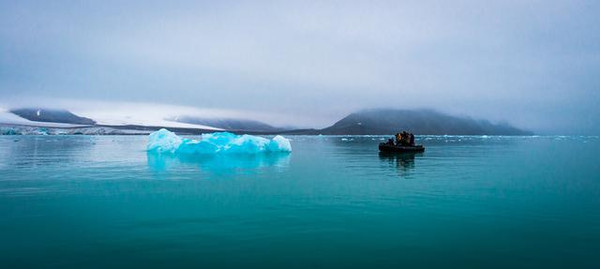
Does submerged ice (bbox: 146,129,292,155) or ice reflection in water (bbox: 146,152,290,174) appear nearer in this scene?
ice reflection in water (bbox: 146,152,290,174)

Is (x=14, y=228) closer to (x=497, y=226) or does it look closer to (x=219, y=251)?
(x=219, y=251)

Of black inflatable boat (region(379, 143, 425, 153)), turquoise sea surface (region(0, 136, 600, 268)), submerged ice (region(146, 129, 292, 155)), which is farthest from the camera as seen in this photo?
black inflatable boat (region(379, 143, 425, 153))

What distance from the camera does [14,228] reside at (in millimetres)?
12469

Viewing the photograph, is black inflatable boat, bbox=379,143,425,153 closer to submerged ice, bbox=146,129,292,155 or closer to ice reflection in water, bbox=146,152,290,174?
submerged ice, bbox=146,129,292,155

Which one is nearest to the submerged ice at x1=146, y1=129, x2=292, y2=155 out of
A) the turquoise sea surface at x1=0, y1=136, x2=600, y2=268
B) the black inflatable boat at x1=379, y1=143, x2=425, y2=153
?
the black inflatable boat at x1=379, y1=143, x2=425, y2=153

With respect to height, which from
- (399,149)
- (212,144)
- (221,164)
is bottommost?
(221,164)

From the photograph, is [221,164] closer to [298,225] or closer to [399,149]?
[298,225]

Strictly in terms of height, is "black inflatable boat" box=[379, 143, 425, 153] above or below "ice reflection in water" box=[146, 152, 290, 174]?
above

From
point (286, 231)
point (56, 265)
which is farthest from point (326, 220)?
point (56, 265)

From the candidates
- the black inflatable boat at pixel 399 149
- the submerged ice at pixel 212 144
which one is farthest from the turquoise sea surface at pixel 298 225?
the black inflatable boat at pixel 399 149

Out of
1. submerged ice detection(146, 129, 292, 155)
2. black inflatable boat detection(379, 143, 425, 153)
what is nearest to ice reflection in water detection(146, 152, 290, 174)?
submerged ice detection(146, 129, 292, 155)

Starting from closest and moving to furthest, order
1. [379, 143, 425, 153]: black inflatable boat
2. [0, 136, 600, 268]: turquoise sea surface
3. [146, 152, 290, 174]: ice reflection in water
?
[0, 136, 600, 268]: turquoise sea surface
[146, 152, 290, 174]: ice reflection in water
[379, 143, 425, 153]: black inflatable boat

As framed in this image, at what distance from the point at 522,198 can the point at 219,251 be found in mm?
14556

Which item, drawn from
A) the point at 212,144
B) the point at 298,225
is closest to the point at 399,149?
the point at 212,144
